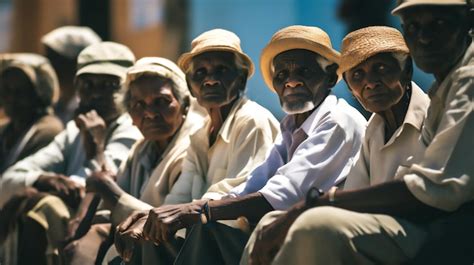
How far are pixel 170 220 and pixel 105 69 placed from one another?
2.68 metres

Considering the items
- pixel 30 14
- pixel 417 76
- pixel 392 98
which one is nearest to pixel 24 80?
pixel 417 76

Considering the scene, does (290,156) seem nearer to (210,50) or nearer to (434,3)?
(210,50)

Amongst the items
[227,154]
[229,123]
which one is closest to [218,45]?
[229,123]

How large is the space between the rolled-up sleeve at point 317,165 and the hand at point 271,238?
0.54 meters

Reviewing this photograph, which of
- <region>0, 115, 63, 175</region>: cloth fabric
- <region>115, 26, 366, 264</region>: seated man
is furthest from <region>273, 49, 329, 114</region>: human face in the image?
<region>0, 115, 63, 175</region>: cloth fabric

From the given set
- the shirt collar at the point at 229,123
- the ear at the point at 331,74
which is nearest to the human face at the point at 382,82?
the ear at the point at 331,74

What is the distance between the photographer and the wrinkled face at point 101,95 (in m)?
Result: 9.40

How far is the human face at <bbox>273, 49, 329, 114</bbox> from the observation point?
23.4 ft

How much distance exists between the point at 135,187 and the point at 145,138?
0.33 meters

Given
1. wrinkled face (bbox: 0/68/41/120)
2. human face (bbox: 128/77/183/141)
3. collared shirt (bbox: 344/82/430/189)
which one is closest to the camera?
collared shirt (bbox: 344/82/430/189)

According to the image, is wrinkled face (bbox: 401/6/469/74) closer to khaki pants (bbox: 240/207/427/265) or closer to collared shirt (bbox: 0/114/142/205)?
khaki pants (bbox: 240/207/427/265)

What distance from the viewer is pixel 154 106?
836 centimetres

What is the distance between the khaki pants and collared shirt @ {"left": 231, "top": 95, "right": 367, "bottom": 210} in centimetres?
94

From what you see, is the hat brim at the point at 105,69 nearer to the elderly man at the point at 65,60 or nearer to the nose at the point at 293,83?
the elderly man at the point at 65,60
